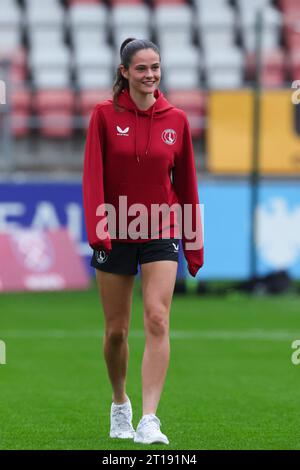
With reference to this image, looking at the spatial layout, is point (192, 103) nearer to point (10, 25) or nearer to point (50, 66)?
point (50, 66)

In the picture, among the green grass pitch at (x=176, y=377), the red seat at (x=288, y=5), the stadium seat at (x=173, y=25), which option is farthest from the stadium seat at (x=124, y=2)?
the green grass pitch at (x=176, y=377)

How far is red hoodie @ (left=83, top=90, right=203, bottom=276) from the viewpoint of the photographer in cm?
731

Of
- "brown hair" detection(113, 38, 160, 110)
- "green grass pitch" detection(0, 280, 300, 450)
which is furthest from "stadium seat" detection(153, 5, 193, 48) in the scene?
"brown hair" detection(113, 38, 160, 110)

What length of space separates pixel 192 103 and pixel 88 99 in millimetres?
1837

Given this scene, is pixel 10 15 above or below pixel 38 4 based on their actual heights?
below

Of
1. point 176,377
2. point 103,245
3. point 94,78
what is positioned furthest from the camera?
point 94,78

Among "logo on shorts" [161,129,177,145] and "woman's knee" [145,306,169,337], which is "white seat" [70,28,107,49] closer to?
"logo on shorts" [161,129,177,145]

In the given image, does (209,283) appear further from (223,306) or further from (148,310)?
(148,310)

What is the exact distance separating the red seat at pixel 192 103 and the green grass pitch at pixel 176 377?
4.48 meters

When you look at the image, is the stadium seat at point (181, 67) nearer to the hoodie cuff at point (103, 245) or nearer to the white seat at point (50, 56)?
the white seat at point (50, 56)

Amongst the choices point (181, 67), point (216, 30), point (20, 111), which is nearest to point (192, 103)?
point (181, 67)

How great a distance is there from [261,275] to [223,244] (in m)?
0.72

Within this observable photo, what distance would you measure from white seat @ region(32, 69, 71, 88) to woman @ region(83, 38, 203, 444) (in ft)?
52.2

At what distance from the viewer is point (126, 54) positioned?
7359 mm
